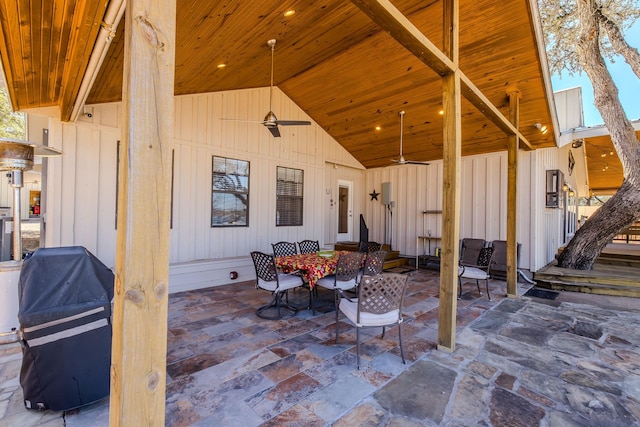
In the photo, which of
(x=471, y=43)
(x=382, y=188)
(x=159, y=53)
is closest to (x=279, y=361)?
(x=159, y=53)

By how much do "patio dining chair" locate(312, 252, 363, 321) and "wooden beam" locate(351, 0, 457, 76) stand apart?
7.93ft

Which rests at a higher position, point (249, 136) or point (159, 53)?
point (249, 136)

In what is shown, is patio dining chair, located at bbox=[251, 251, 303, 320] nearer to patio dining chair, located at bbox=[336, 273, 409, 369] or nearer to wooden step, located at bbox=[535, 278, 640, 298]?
patio dining chair, located at bbox=[336, 273, 409, 369]

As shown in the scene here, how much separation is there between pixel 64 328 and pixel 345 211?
24.7 feet

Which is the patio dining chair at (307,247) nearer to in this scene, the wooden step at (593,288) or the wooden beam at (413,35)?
the wooden beam at (413,35)

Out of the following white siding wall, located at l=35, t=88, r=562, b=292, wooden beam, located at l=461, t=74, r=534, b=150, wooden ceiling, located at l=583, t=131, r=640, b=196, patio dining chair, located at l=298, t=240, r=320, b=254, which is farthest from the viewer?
wooden ceiling, located at l=583, t=131, r=640, b=196

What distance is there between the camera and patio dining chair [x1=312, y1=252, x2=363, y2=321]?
3.91 meters

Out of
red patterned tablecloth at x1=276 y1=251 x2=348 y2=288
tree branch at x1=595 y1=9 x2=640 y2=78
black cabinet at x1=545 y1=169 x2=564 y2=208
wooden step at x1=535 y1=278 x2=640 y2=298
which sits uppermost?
tree branch at x1=595 y1=9 x2=640 y2=78

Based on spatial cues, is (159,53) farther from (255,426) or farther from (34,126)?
(34,126)

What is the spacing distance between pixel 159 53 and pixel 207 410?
2237 millimetres

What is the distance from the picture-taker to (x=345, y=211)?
353 inches

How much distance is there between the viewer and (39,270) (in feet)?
6.15

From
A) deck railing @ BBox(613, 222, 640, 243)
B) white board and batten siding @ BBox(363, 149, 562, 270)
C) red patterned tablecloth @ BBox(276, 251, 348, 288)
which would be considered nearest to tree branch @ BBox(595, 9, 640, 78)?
white board and batten siding @ BBox(363, 149, 562, 270)

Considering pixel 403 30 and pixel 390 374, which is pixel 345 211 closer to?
pixel 390 374
